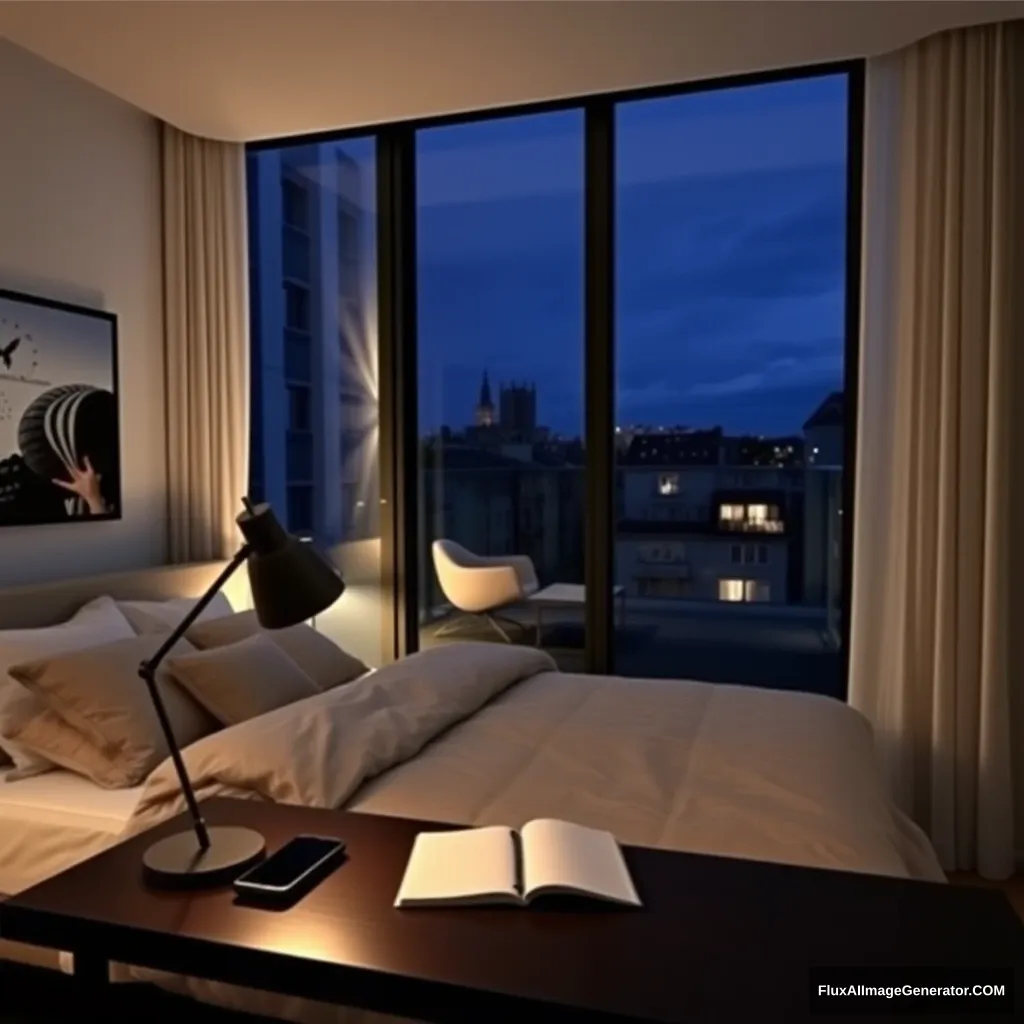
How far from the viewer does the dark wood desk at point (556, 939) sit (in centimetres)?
109

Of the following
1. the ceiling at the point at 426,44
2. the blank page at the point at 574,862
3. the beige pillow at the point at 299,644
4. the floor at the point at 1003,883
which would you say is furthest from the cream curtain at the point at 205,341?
the floor at the point at 1003,883

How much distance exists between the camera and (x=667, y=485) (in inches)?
147

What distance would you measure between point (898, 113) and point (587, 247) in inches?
47.7

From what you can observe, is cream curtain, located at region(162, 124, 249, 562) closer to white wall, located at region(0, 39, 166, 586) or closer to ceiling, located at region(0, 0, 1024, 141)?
white wall, located at region(0, 39, 166, 586)

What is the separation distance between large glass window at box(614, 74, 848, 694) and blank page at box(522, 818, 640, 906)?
92.3 inches

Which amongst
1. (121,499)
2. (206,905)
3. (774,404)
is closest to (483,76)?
(774,404)

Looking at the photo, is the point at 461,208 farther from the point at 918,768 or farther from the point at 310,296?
the point at 918,768

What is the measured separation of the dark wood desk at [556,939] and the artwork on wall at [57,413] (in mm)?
2088

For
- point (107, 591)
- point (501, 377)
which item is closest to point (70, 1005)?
point (107, 591)

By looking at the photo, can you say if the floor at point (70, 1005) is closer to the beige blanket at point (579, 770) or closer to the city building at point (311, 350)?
the beige blanket at point (579, 770)

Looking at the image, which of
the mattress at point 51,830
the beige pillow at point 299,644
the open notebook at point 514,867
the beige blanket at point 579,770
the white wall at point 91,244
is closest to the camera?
the open notebook at point 514,867

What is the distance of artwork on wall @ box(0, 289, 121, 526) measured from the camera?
305 centimetres

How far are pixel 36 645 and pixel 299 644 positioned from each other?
0.76 metres

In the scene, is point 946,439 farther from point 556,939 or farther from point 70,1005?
point 70,1005
